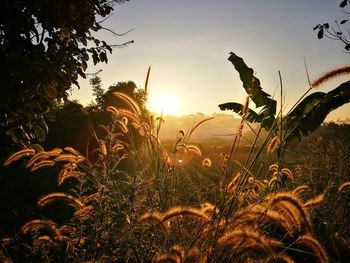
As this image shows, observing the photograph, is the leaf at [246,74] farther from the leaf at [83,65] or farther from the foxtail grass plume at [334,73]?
the leaf at [83,65]

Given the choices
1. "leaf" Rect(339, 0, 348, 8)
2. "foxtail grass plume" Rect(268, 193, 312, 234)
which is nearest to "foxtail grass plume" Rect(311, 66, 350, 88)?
"foxtail grass plume" Rect(268, 193, 312, 234)

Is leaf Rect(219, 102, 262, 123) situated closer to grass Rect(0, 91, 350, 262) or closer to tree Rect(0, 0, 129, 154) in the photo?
grass Rect(0, 91, 350, 262)

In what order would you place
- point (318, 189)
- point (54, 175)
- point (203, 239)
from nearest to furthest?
point (203, 239) → point (318, 189) → point (54, 175)

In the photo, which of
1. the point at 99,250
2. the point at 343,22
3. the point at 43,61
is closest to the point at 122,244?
the point at 99,250

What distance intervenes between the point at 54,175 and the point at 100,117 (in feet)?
12.5

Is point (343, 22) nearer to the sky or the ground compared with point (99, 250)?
nearer to the sky

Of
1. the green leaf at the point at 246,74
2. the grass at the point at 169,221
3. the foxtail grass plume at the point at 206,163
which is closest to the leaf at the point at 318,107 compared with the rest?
the green leaf at the point at 246,74

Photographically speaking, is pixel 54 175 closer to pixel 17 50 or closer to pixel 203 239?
pixel 17 50

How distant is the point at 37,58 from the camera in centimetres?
344

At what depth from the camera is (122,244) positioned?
10.1 feet

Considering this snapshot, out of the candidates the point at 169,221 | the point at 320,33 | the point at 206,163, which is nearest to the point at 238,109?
the point at 320,33

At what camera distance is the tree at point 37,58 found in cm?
338

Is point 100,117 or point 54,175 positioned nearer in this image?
point 54,175

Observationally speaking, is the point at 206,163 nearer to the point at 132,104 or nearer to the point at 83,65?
the point at 132,104
